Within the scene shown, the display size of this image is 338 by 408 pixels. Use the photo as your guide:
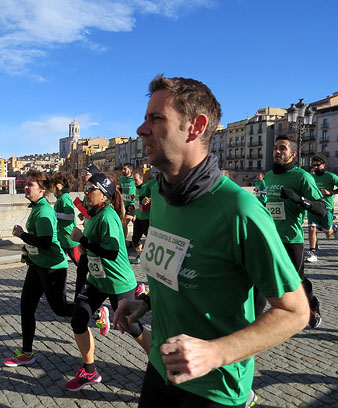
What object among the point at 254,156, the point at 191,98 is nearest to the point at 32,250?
the point at 191,98

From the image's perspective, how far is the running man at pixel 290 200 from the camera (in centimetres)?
502

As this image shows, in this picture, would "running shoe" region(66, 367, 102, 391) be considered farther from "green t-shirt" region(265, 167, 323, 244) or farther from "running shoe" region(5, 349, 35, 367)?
"green t-shirt" region(265, 167, 323, 244)

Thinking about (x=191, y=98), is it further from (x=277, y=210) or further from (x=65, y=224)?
(x=65, y=224)

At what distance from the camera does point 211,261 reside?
5.25 feet

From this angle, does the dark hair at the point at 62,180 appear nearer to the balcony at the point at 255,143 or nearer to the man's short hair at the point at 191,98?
the man's short hair at the point at 191,98

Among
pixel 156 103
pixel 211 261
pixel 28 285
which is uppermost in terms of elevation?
pixel 156 103

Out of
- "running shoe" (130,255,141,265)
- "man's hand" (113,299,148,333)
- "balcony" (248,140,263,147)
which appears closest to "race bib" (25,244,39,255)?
"man's hand" (113,299,148,333)

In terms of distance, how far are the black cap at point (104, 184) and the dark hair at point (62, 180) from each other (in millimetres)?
2802

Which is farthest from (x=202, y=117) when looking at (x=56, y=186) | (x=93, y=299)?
(x=56, y=186)

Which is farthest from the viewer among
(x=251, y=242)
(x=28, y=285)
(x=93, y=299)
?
(x=28, y=285)

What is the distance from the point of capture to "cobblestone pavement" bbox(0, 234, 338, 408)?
11.6 feet

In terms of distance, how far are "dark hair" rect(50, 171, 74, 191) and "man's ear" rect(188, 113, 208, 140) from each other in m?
5.42

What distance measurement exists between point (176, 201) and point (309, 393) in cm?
287

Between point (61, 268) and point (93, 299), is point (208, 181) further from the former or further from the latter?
point (61, 268)
